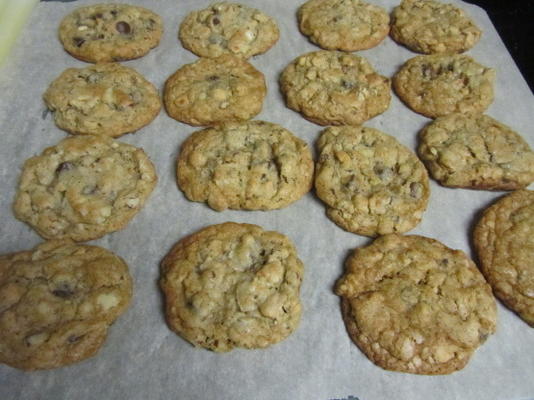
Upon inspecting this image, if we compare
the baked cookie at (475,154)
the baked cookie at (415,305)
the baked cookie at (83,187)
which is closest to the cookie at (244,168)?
the baked cookie at (83,187)

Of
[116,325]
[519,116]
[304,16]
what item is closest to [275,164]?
[116,325]

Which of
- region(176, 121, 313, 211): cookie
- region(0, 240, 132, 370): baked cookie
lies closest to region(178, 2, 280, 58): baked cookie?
region(176, 121, 313, 211): cookie

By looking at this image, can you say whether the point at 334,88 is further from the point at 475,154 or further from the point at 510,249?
the point at 510,249

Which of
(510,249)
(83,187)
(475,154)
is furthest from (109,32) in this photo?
(510,249)

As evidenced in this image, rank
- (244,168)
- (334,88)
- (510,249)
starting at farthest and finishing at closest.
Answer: (334,88) < (244,168) < (510,249)

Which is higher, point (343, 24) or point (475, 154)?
point (343, 24)

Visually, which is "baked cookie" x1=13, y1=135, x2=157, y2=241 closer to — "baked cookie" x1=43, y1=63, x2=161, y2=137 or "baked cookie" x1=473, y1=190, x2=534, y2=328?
"baked cookie" x1=43, y1=63, x2=161, y2=137

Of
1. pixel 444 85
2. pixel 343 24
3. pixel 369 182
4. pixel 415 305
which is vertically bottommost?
pixel 415 305

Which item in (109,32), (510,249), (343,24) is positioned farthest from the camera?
(343,24)
